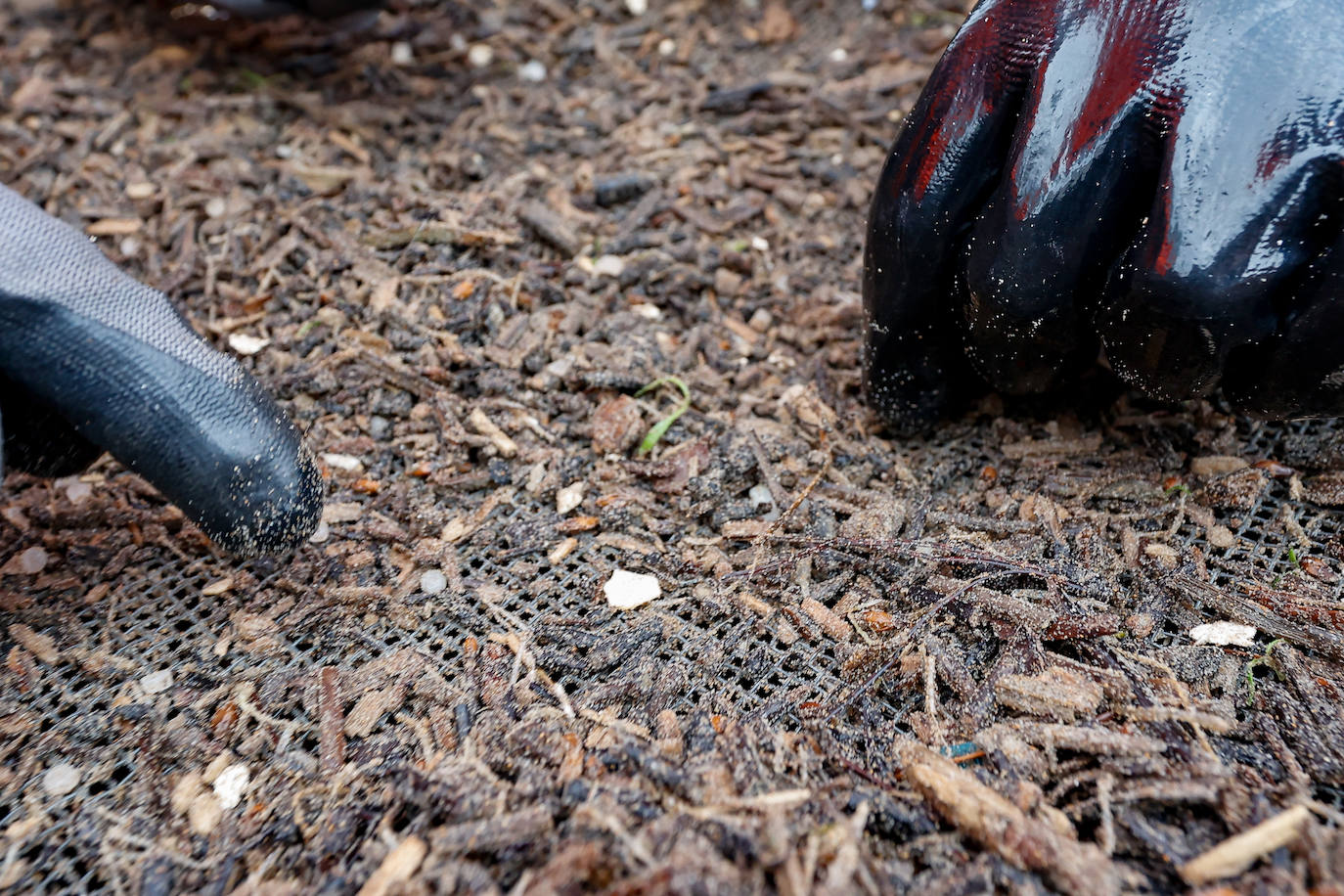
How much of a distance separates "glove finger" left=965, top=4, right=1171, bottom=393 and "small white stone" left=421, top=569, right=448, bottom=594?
3.51 ft

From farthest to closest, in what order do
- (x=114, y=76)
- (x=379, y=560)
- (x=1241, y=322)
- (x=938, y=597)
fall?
(x=114, y=76)
(x=379, y=560)
(x=938, y=597)
(x=1241, y=322)

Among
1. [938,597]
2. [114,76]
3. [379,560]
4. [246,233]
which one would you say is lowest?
[379,560]

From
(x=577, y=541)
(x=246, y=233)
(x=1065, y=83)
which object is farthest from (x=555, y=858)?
(x=246, y=233)

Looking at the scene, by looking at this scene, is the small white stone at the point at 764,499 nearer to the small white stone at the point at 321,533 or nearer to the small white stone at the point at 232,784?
the small white stone at the point at 321,533

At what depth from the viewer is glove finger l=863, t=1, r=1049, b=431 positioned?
1.51m

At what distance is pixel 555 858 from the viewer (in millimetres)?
1022

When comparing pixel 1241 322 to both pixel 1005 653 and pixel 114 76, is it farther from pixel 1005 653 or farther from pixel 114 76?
pixel 114 76

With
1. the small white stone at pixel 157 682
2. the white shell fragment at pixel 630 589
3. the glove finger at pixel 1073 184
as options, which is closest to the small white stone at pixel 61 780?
the small white stone at pixel 157 682

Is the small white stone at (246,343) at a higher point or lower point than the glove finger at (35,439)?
lower

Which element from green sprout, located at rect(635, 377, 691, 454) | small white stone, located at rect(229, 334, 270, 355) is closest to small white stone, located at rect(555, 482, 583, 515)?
green sprout, located at rect(635, 377, 691, 454)

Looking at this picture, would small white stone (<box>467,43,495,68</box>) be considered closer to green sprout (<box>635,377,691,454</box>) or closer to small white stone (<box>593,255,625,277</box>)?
small white stone (<box>593,255,625,277</box>)

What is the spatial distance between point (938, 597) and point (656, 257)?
3.92 feet

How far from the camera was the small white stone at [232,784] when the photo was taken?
49.4 inches

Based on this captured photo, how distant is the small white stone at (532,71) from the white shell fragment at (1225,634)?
8.26 feet
